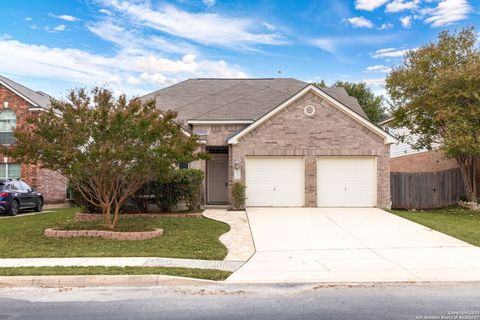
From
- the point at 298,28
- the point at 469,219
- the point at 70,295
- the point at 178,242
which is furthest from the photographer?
the point at 298,28

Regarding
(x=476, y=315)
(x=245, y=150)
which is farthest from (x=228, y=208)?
(x=476, y=315)

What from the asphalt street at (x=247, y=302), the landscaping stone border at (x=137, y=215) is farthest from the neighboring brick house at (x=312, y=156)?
the asphalt street at (x=247, y=302)

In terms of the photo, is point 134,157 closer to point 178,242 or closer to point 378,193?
point 178,242

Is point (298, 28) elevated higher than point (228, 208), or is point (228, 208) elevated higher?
point (298, 28)

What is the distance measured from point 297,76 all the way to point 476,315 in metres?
24.5

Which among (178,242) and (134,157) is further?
(134,157)

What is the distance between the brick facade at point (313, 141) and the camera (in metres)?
20.0

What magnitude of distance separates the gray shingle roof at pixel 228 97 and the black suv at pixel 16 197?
745 centimetres

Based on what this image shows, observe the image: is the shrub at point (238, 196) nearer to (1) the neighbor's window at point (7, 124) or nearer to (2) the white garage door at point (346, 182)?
(2) the white garage door at point (346, 182)

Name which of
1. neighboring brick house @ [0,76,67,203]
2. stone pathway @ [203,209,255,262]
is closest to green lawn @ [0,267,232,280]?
stone pathway @ [203,209,255,262]

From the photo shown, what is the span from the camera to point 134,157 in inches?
506

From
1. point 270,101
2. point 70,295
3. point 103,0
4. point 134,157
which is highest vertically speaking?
point 103,0

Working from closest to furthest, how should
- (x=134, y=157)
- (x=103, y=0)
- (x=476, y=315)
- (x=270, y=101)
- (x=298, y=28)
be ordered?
(x=476, y=315), (x=134, y=157), (x=103, y=0), (x=298, y=28), (x=270, y=101)

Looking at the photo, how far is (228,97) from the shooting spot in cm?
2455
